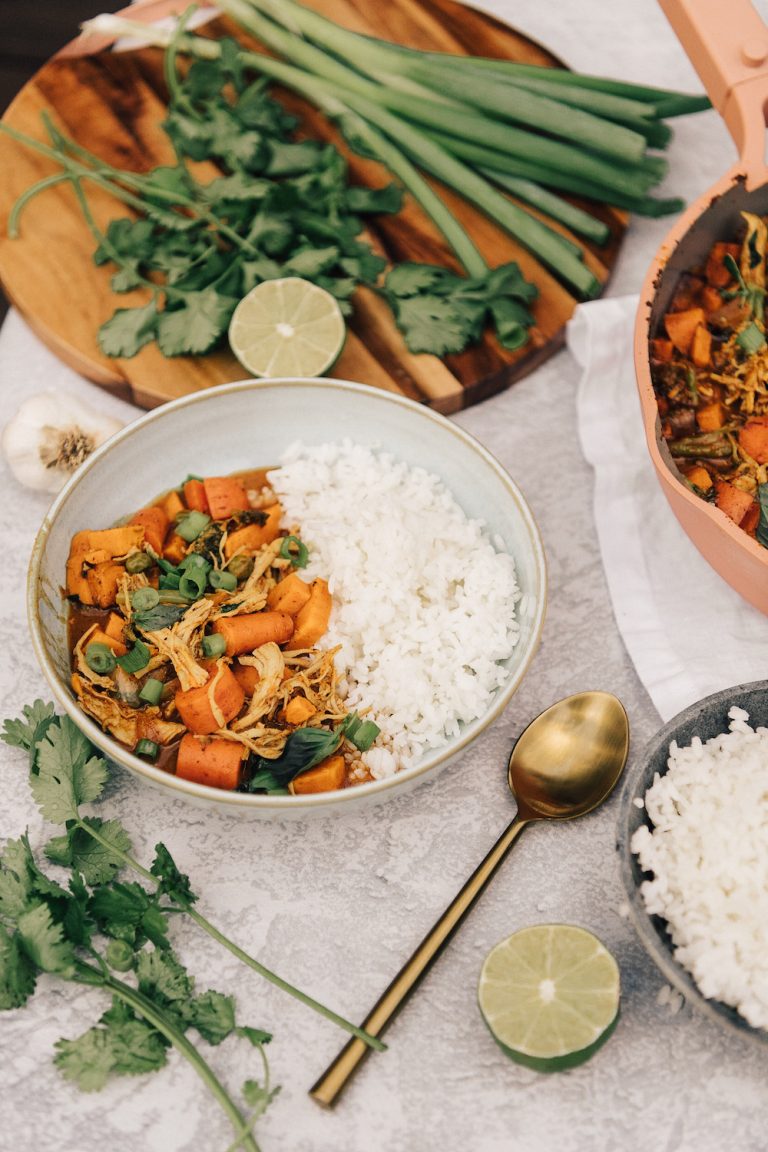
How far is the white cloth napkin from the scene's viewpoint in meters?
2.12

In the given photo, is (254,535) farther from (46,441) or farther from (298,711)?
(46,441)

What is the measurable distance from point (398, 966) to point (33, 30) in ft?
9.41

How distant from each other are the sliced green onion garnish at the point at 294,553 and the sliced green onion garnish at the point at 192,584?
0.17 meters

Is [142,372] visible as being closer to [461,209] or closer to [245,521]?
[245,521]

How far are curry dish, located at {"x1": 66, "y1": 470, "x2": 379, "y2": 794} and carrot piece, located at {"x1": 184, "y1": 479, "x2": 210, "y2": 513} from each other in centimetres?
2

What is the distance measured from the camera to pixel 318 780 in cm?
183

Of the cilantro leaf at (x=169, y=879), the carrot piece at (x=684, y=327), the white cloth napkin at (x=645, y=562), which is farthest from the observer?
A: the carrot piece at (x=684, y=327)

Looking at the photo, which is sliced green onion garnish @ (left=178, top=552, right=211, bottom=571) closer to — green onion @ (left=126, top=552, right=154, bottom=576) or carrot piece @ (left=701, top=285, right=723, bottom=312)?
green onion @ (left=126, top=552, right=154, bottom=576)

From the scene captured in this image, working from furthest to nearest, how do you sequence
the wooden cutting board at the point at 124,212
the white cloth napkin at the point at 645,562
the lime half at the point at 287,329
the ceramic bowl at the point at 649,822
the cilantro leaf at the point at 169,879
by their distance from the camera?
the wooden cutting board at the point at 124,212 < the lime half at the point at 287,329 < the white cloth napkin at the point at 645,562 < the cilantro leaf at the point at 169,879 < the ceramic bowl at the point at 649,822

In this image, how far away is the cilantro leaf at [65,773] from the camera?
1856mm

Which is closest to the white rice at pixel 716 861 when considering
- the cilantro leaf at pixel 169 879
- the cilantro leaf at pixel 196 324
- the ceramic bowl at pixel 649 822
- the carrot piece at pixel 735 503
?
the ceramic bowl at pixel 649 822

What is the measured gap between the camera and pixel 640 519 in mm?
2330

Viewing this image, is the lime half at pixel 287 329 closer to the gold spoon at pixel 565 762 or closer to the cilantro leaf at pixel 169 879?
the gold spoon at pixel 565 762

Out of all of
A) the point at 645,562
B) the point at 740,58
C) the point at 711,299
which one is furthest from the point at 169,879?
the point at 740,58
